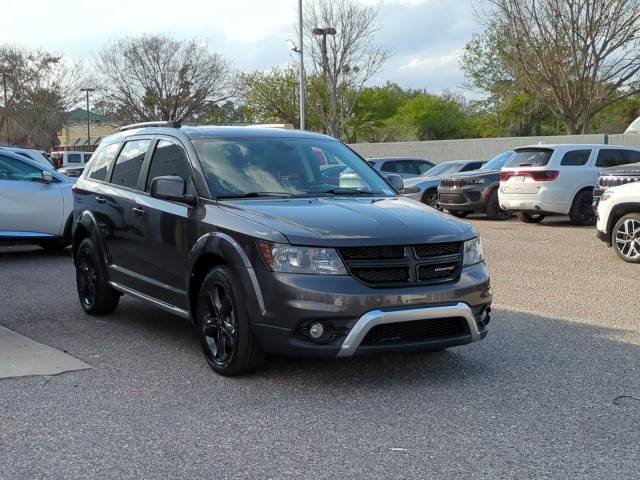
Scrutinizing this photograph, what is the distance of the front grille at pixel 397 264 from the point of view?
17.3 feet

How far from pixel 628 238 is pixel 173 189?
23.9ft

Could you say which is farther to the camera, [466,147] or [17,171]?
[466,147]

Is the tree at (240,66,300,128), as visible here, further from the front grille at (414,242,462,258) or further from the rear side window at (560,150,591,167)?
the front grille at (414,242,462,258)

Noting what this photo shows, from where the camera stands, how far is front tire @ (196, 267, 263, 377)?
5477mm

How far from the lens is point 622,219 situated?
37.3 ft

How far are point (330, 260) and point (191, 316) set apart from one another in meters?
1.35

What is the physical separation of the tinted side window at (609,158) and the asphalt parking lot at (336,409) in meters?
10.2

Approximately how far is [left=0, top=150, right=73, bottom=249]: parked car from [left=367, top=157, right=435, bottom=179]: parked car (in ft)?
35.0

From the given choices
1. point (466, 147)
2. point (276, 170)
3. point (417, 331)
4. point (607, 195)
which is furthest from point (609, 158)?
point (466, 147)

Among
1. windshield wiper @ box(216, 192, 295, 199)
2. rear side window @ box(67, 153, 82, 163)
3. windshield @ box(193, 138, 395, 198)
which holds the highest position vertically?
windshield @ box(193, 138, 395, 198)

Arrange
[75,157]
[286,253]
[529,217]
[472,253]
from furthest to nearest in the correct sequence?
[75,157] < [529,217] < [472,253] < [286,253]

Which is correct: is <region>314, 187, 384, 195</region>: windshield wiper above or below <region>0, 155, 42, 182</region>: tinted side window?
above

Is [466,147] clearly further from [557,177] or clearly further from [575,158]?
[557,177]

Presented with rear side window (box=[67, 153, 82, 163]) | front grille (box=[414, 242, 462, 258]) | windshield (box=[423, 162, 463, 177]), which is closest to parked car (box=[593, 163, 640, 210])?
front grille (box=[414, 242, 462, 258])
